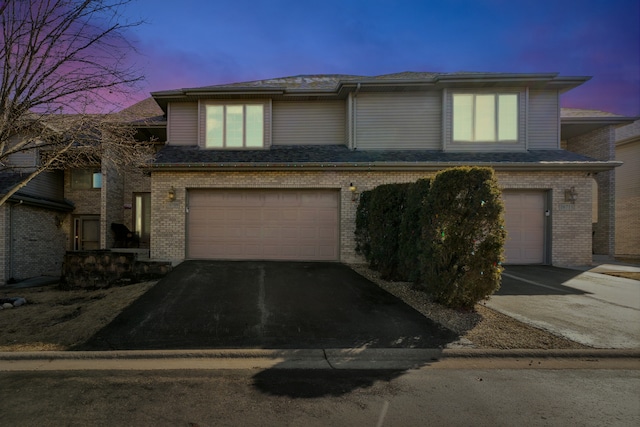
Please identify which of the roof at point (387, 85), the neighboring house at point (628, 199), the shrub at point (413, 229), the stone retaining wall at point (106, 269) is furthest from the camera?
the neighboring house at point (628, 199)

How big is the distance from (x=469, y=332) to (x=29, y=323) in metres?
7.29

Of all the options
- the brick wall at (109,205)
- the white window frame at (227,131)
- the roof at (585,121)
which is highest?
the roof at (585,121)

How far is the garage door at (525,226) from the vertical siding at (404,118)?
3.26m

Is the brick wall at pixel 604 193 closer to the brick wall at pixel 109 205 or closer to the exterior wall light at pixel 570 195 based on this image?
the exterior wall light at pixel 570 195

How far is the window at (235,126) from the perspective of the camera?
40.7 feet

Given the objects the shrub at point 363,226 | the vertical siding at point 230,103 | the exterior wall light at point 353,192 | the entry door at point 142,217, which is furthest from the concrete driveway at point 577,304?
the entry door at point 142,217

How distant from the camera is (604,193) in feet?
46.1

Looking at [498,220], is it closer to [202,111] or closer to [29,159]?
[202,111]

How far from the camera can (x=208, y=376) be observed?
3.96m

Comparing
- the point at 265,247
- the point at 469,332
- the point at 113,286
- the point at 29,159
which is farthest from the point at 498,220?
the point at 29,159

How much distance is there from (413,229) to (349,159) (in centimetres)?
458

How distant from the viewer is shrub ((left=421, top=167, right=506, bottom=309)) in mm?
5742

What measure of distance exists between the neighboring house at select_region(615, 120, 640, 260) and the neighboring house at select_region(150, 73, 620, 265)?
23.7ft

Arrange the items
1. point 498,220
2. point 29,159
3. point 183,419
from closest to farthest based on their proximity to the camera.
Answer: point 183,419 < point 498,220 < point 29,159
